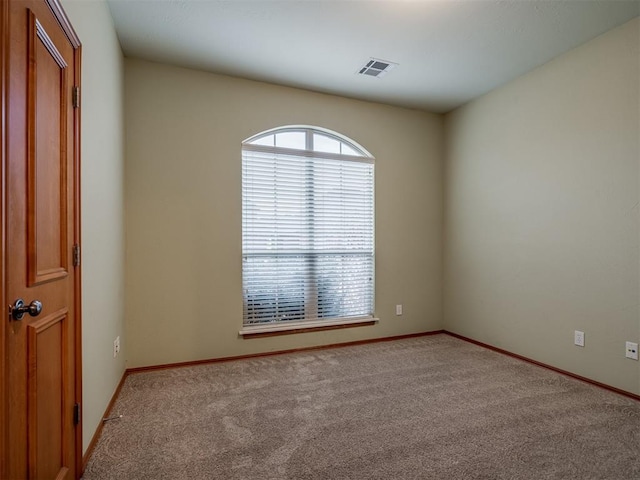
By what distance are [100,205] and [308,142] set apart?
2.17 m

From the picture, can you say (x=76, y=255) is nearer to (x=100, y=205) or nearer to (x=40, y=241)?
(x=40, y=241)

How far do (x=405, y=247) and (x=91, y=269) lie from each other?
320 centimetres

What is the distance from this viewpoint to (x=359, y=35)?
8.66ft

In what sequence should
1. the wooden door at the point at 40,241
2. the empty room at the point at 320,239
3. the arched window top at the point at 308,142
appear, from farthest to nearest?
the arched window top at the point at 308,142 < the empty room at the point at 320,239 < the wooden door at the point at 40,241

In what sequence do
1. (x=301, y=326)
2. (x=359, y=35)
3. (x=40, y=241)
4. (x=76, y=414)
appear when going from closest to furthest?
(x=40, y=241) → (x=76, y=414) → (x=359, y=35) → (x=301, y=326)

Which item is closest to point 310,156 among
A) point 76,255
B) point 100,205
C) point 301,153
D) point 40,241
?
point 301,153

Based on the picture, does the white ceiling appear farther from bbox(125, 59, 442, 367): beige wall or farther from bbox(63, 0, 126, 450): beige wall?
bbox(63, 0, 126, 450): beige wall

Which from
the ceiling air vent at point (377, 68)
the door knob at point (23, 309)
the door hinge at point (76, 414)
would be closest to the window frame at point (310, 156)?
the ceiling air vent at point (377, 68)

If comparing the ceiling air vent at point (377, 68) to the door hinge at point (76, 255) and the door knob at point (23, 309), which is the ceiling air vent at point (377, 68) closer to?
the door hinge at point (76, 255)

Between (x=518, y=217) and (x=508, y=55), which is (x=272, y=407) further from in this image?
(x=508, y=55)

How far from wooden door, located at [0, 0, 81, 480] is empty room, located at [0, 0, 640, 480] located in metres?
0.01

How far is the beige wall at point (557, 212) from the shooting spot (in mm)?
2523

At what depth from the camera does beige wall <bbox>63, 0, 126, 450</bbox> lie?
1.78m

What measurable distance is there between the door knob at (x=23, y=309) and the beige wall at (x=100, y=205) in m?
0.62
